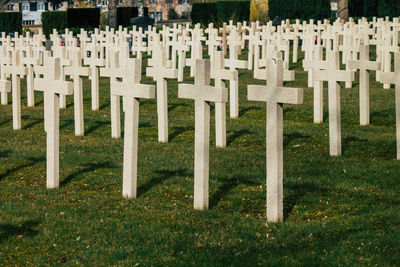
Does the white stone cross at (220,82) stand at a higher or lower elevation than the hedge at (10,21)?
lower

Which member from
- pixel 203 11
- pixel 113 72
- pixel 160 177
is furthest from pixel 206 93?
pixel 203 11

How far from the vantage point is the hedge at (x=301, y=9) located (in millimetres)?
37938

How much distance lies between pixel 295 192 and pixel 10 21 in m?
37.8

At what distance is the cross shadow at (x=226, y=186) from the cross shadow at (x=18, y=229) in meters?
1.85

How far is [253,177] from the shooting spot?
952 centimetres

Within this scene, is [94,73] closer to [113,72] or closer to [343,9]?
[113,72]

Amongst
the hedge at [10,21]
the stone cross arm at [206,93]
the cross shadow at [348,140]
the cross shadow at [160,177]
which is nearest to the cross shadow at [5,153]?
the cross shadow at [160,177]

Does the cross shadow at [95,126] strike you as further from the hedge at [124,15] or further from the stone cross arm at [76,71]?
the hedge at [124,15]

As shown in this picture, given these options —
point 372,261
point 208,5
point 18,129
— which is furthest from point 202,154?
point 208,5

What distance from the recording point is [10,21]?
44156 mm

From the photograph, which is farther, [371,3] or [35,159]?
[371,3]

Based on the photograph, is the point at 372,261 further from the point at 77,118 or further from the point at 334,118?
the point at 77,118

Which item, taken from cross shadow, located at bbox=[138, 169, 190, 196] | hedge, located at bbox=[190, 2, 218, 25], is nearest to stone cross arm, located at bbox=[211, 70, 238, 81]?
cross shadow, located at bbox=[138, 169, 190, 196]

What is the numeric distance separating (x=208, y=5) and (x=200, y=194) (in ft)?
132
